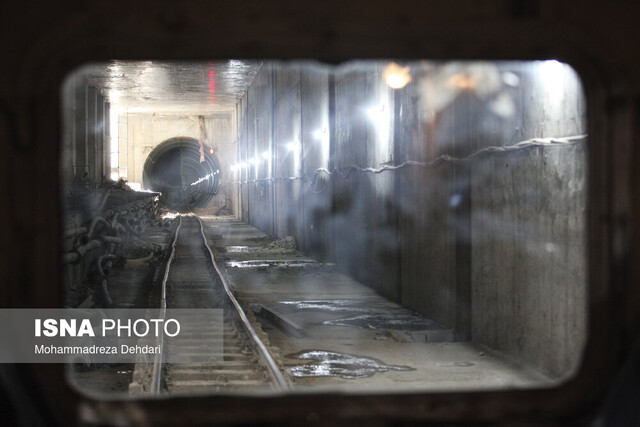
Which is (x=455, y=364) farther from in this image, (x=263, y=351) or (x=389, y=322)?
(x=389, y=322)

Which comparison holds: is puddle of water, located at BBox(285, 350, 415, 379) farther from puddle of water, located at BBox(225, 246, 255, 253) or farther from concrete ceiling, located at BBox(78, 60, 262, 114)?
concrete ceiling, located at BBox(78, 60, 262, 114)

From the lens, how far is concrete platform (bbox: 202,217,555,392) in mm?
6910

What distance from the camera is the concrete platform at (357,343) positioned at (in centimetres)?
691

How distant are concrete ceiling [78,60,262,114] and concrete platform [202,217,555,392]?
490 inches

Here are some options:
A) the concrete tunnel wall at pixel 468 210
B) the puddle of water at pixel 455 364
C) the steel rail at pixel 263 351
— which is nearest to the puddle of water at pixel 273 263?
the concrete tunnel wall at pixel 468 210

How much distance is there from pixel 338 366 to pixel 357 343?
3.91 ft

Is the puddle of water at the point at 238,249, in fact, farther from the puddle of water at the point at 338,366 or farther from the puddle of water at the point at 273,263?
the puddle of water at the point at 338,366

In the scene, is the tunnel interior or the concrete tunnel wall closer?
the concrete tunnel wall

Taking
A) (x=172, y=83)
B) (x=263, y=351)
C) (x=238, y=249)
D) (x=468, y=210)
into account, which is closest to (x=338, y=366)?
(x=263, y=351)

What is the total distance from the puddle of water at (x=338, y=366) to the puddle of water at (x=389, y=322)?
147 cm

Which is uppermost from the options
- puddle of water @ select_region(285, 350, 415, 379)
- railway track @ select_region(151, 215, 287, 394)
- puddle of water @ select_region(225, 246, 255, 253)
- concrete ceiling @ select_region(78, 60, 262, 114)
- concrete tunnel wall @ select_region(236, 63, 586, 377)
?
concrete ceiling @ select_region(78, 60, 262, 114)

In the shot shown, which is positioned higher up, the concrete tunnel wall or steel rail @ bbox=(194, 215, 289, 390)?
the concrete tunnel wall

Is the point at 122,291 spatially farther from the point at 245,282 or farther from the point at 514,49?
the point at 514,49

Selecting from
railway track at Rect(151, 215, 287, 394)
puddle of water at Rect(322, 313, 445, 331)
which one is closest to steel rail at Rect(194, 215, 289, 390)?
railway track at Rect(151, 215, 287, 394)
